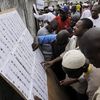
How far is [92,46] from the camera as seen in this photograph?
7.51ft

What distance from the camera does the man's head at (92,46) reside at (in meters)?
2.20

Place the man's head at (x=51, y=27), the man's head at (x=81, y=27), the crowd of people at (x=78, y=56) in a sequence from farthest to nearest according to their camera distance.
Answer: the man's head at (x=51, y=27) < the man's head at (x=81, y=27) < the crowd of people at (x=78, y=56)

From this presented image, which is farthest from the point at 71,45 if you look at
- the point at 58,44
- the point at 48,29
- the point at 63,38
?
the point at 48,29

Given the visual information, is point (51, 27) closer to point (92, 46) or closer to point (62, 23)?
point (62, 23)

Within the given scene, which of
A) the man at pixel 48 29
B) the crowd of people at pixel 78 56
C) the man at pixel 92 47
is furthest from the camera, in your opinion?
the man at pixel 48 29

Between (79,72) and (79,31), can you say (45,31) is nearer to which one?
(79,31)

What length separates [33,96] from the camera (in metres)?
2.83

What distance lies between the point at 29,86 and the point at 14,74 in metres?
0.30

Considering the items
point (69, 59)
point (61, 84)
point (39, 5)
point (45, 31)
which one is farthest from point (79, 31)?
point (39, 5)

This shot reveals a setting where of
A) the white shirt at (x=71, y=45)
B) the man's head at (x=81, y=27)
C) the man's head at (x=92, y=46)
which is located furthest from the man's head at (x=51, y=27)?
the man's head at (x=92, y=46)

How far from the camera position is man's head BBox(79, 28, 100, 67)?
2203 mm

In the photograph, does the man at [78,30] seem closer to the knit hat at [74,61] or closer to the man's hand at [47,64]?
the man's hand at [47,64]

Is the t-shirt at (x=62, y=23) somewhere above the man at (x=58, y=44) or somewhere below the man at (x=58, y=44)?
below

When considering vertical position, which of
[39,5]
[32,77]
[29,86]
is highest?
[29,86]
